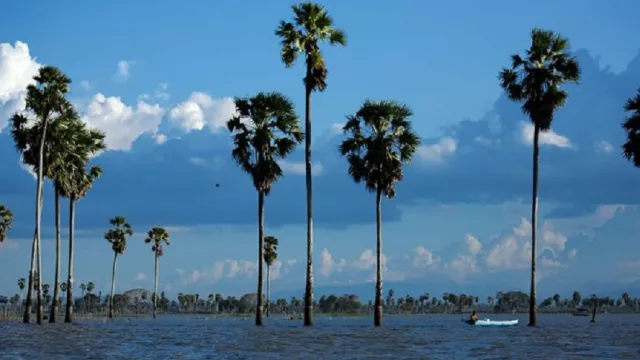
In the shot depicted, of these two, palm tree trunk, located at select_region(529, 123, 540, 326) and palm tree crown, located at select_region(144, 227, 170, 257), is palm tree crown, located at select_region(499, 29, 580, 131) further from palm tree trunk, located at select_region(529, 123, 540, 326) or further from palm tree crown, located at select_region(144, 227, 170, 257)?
palm tree crown, located at select_region(144, 227, 170, 257)

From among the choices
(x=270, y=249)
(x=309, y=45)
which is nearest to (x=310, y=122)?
(x=309, y=45)

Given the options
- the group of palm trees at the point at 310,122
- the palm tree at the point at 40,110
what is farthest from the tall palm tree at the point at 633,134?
the palm tree at the point at 40,110

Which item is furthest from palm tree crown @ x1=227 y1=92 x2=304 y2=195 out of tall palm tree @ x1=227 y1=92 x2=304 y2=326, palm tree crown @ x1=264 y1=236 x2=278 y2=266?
palm tree crown @ x1=264 y1=236 x2=278 y2=266

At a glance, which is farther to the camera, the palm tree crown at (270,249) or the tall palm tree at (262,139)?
the palm tree crown at (270,249)

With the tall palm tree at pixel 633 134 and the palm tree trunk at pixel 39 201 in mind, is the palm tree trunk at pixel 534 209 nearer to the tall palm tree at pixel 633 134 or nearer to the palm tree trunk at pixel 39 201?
the tall palm tree at pixel 633 134

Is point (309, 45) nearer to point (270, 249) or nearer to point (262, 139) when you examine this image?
point (262, 139)

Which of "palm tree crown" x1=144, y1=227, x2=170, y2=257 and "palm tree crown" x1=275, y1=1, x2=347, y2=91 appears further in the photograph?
"palm tree crown" x1=144, y1=227, x2=170, y2=257

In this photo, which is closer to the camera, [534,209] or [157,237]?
[534,209]

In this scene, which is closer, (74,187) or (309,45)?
(309,45)

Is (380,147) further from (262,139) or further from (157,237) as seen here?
(157,237)

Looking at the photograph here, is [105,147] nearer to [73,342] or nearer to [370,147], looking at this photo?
[370,147]

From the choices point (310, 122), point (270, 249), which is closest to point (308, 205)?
point (310, 122)

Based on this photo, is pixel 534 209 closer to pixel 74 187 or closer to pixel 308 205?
pixel 308 205

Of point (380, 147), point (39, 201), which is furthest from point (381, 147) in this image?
point (39, 201)
